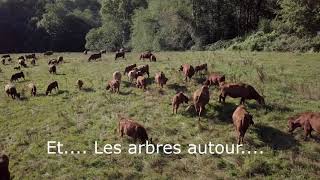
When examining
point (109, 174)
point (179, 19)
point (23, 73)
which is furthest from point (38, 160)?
point (179, 19)

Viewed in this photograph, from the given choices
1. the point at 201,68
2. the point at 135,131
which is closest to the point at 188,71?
the point at 201,68

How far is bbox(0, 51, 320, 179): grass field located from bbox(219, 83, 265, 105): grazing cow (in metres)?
0.51

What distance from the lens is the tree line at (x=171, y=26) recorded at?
1754 inches

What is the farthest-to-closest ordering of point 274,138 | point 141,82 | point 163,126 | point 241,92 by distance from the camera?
point 141,82 → point 241,92 → point 163,126 → point 274,138

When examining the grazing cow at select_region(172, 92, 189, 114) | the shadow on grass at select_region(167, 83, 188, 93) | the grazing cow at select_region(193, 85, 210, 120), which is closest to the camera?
the grazing cow at select_region(193, 85, 210, 120)

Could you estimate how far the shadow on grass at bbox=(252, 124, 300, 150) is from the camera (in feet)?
63.4

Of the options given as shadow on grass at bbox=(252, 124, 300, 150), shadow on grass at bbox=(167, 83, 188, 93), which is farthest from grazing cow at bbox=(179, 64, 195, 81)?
shadow on grass at bbox=(252, 124, 300, 150)

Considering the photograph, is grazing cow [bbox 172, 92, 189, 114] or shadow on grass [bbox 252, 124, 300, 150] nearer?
shadow on grass [bbox 252, 124, 300, 150]

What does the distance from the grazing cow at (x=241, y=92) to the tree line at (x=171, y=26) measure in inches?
821

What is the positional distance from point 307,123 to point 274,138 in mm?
1512

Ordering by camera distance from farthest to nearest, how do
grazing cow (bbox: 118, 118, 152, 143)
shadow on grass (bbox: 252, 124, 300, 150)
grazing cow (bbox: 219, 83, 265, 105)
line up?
grazing cow (bbox: 219, 83, 265, 105), grazing cow (bbox: 118, 118, 152, 143), shadow on grass (bbox: 252, 124, 300, 150)

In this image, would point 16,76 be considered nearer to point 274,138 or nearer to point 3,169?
point 3,169

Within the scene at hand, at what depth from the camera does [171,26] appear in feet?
219

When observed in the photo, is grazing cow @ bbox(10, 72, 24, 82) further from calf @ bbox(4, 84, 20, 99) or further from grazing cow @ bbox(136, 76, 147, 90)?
grazing cow @ bbox(136, 76, 147, 90)
